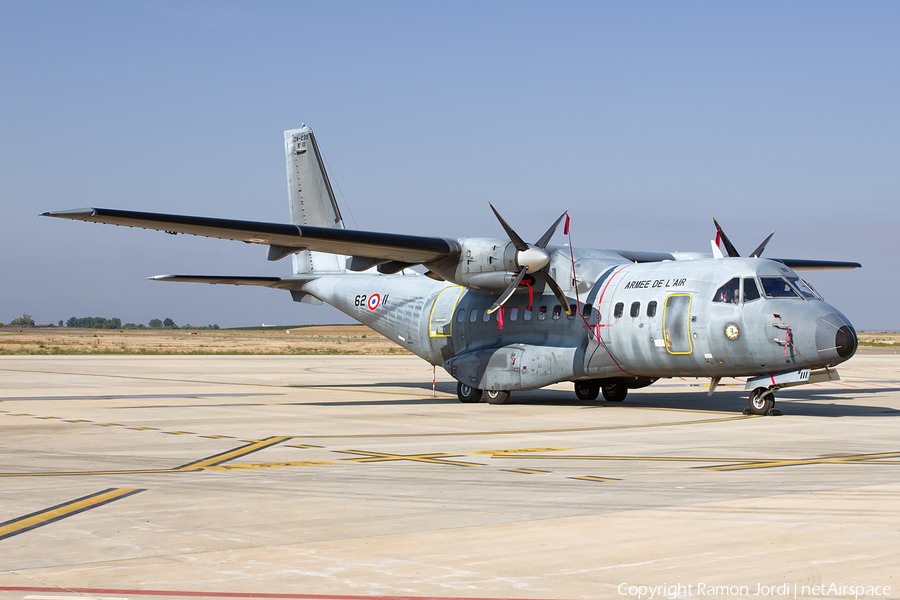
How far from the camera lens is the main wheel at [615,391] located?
78.0 feet

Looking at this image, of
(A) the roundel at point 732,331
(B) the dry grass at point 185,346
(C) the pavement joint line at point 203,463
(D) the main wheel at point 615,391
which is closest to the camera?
(C) the pavement joint line at point 203,463

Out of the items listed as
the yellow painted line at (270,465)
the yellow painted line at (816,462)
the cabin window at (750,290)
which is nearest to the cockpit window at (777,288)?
the cabin window at (750,290)

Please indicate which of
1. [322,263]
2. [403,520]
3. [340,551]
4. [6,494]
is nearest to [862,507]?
[403,520]

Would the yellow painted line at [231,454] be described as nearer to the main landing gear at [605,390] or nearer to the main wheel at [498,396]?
the main wheel at [498,396]

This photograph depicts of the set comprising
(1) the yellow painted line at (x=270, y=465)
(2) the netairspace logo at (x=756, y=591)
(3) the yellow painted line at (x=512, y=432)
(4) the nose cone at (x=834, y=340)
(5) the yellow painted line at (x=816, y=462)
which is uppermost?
(4) the nose cone at (x=834, y=340)

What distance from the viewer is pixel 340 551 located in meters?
6.85

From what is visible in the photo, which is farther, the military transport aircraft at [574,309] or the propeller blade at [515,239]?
the propeller blade at [515,239]

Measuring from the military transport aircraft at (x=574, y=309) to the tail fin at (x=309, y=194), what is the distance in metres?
2.54

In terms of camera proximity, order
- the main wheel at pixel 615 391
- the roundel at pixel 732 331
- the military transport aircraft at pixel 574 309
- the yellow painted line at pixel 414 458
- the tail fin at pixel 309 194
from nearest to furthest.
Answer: the yellow painted line at pixel 414 458
the military transport aircraft at pixel 574 309
the roundel at pixel 732 331
the main wheel at pixel 615 391
the tail fin at pixel 309 194

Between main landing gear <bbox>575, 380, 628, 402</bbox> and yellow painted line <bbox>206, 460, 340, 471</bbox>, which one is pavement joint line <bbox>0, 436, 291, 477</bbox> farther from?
main landing gear <bbox>575, 380, 628, 402</bbox>

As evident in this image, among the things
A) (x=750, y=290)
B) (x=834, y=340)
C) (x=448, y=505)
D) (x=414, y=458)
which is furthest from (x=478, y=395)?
(x=448, y=505)

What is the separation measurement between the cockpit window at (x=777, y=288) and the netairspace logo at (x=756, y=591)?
44.8 ft

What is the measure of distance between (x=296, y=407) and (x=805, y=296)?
12.2 meters

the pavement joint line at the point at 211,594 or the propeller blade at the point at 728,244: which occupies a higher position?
the propeller blade at the point at 728,244
